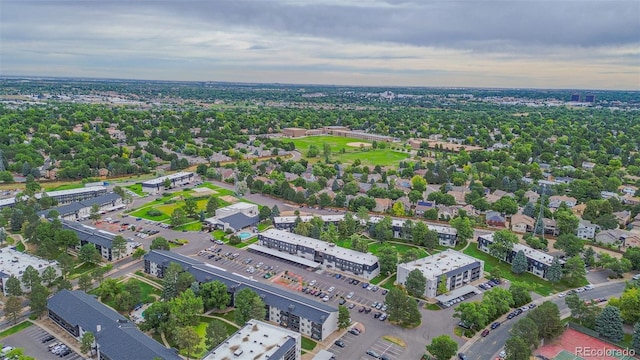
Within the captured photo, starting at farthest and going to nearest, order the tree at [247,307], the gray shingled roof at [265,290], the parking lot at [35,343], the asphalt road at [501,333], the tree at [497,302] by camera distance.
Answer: the tree at [497,302]
the gray shingled roof at [265,290]
the tree at [247,307]
the asphalt road at [501,333]
the parking lot at [35,343]

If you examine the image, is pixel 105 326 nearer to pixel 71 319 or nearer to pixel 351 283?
pixel 71 319

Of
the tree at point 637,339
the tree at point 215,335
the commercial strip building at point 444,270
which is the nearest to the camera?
the tree at point 215,335

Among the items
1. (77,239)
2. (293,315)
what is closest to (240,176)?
(77,239)

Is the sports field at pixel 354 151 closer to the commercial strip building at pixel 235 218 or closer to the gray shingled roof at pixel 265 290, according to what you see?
the commercial strip building at pixel 235 218

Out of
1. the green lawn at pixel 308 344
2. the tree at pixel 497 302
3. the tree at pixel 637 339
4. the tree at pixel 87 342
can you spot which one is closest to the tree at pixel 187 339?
the tree at pixel 87 342

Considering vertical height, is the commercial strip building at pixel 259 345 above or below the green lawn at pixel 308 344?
above

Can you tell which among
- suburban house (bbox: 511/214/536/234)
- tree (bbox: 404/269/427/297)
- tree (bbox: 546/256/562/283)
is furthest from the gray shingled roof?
suburban house (bbox: 511/214/536/234)

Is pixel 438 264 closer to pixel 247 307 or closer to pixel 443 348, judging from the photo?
pixel 443 348
